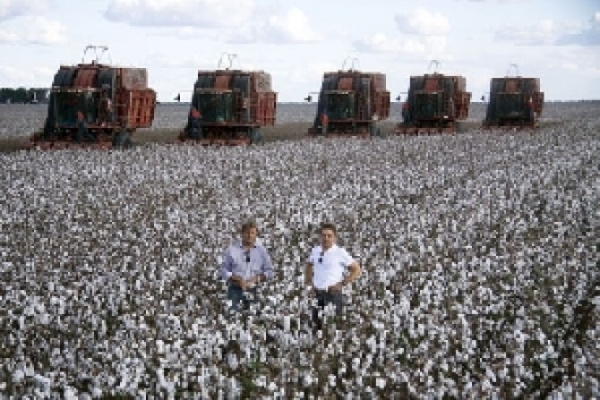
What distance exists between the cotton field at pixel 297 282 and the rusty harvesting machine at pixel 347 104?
38.5ft

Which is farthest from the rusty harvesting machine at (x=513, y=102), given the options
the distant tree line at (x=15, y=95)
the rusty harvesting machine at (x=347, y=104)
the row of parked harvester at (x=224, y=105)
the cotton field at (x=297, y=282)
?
the distant tree line at (x=15, y=95)

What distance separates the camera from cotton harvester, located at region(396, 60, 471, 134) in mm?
37406

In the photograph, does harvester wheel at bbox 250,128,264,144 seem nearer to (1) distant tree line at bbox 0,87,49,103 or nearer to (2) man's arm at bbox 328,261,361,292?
(2) man's arm at bbox 328,261,361,292

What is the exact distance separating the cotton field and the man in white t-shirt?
21cm

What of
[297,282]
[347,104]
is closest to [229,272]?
[297,282]

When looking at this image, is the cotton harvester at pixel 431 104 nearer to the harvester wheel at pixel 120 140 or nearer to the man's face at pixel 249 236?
the harvester wheel at pixel 120 140

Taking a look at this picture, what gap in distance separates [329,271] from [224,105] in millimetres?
21617

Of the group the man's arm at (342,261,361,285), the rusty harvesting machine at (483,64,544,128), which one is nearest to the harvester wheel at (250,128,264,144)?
the rusty harvesting machine at (483,64,544,128)

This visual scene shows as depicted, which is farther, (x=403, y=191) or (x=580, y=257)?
(x=403, y=191)

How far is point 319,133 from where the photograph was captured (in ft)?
115

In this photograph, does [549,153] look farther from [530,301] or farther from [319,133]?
[530,301]

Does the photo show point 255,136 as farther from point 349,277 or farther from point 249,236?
point 349,277

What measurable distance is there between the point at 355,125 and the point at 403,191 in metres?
16.6

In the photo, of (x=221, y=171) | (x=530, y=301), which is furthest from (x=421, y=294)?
(x=221, y=171)
